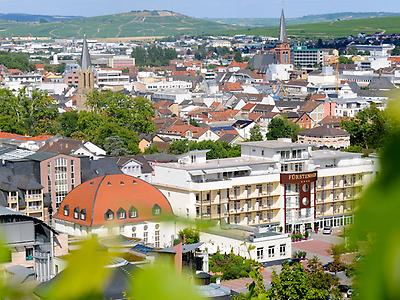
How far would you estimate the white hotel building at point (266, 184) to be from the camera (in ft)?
→ 29.9

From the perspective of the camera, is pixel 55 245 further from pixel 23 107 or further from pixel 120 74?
pixel 120 74

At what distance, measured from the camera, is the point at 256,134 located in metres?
15.5

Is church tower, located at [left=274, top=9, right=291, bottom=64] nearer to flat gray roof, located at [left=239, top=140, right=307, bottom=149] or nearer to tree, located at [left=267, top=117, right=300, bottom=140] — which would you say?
tree, located at [left=267, top=117, right=300, bottom=140]

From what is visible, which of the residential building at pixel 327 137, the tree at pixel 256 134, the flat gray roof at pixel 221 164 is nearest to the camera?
the flat gray roof at pixel 221 164

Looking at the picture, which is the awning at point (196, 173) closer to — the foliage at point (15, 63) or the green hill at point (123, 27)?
the foliage at point (15, 63)

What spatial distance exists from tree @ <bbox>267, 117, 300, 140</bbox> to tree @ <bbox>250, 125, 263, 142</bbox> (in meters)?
0.18

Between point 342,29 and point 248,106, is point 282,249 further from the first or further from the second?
point 342,29

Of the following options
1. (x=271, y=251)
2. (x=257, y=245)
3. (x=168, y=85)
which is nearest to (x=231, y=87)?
(x=168, y=85)

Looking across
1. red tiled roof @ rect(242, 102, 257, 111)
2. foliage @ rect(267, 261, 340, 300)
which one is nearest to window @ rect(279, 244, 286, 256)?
foliage @ rect(267, 261, 340, 300)

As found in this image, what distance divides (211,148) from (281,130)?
3.02 meters

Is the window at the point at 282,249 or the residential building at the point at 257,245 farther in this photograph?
the window at the point at 282,249

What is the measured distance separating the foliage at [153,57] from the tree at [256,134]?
845 inches

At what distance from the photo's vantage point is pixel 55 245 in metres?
6.18

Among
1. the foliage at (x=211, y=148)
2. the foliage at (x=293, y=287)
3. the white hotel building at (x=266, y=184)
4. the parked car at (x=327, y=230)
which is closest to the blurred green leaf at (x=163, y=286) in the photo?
the foliage at (x=293, y=287)
